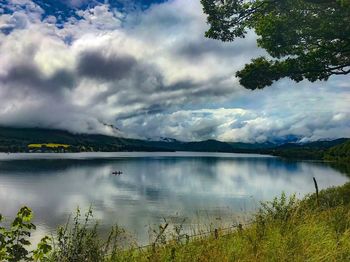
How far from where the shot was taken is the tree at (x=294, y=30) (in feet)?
55.6

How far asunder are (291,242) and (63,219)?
53.0m

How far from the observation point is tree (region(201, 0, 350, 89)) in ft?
55.6

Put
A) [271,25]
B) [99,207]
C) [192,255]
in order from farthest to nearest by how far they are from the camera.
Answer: [99,207] < [271,25] < [192,255]

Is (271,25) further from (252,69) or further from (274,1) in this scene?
(252,69)

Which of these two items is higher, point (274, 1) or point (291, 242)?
point (274, 1)

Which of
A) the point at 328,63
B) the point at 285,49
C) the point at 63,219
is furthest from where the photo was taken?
the point at 63,219

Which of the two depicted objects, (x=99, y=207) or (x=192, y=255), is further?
(x=99, y=207)

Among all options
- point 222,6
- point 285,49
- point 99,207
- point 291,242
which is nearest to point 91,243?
point 291,242

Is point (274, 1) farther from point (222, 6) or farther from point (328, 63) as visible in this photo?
point (328, 63)

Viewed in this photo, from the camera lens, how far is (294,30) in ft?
59.7

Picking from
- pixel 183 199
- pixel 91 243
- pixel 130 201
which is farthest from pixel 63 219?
pixel 91 243

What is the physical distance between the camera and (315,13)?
18047 millimetres

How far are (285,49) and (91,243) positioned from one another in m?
14.5

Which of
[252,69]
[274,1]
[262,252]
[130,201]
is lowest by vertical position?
[130,201]
